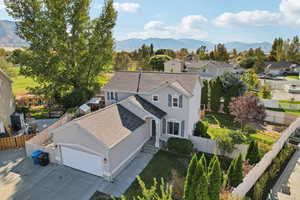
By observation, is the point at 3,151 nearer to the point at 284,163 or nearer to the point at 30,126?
the point at 30,126

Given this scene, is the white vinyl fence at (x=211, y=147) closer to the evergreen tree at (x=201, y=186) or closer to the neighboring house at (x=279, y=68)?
the evergreen tree at (x=201, y=186)

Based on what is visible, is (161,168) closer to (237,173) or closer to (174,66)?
(237,173)

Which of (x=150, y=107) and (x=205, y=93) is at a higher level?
(x=150, y=107)

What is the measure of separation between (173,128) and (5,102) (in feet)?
60.6

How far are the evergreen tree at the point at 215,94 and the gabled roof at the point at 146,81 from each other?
372 inches

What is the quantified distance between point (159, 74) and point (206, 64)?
33932 millimetres

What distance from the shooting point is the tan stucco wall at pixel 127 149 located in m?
13.3

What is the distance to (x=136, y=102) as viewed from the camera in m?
17.8

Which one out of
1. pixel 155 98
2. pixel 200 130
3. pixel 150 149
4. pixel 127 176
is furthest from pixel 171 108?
pixel 127 176

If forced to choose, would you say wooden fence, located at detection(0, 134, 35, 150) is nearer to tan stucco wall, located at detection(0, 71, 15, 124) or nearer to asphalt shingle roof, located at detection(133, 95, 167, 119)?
tan stucco wall, located at detection(0, 71, 15, 124)

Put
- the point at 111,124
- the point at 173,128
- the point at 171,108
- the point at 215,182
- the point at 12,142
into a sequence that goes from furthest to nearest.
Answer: the point at 173,128
the point at 171,108
the point at 12,142
the point at 111,124
the point at 215,182

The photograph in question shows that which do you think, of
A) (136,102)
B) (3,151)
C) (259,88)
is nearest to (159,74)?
(136,102)

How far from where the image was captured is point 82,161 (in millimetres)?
13945

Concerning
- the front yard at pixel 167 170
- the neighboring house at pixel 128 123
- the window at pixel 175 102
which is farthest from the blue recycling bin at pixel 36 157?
the window at pixel 175 102
